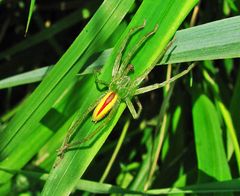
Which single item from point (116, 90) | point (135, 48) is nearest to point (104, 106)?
point (116, 90)

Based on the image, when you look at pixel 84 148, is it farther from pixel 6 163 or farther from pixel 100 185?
pixel 6 163

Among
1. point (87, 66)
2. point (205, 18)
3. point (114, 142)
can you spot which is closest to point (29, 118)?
point (87, 66)

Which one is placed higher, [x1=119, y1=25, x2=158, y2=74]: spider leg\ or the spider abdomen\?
[x1=119, y1=25, x2=158, y2=74]: spider leg\

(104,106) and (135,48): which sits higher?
(135,48)

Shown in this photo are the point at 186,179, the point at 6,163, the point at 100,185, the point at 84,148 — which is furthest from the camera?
the point at 186,179

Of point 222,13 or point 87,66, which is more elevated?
point 222,13

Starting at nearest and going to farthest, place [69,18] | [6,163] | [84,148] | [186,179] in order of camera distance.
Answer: [84,148] → [6,163] → [186,179] → [69,18]

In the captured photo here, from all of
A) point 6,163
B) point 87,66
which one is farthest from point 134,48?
point 6,163

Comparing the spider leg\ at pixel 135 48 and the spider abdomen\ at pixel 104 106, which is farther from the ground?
the spider leg\ at pixel 135 48

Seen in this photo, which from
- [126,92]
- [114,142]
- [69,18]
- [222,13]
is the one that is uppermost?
[222,13]

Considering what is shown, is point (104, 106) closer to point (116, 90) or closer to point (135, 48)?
point (116, 90)

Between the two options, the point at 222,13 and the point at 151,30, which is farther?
the point at 222,13
